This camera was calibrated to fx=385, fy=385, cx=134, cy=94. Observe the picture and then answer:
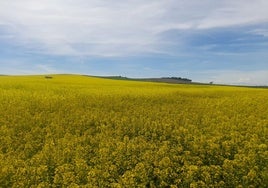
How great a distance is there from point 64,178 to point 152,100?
17.8m

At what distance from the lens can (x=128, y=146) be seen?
13.9 m

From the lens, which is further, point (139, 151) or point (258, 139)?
point (258, 139)

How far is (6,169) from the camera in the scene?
40.2ft

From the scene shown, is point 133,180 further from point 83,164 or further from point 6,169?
point 6,169

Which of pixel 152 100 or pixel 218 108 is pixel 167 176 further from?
pixel 152 100

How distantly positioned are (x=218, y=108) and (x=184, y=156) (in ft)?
41.8

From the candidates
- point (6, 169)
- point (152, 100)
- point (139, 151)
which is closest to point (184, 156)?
point (139, 151)

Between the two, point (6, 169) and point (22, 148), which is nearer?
point (6, 169)

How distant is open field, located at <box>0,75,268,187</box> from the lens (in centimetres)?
1179

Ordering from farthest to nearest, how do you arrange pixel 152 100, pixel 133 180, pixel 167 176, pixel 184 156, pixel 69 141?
pixel 152 100 → pixel 69 141 → pixel 184 156 → pixel 167 176 → pixel 133 180

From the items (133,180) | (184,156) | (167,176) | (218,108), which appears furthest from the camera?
(218,108)

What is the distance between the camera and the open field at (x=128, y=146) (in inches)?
464

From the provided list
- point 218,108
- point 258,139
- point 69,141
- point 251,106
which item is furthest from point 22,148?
point 251,106

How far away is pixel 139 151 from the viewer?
45.8 ft
